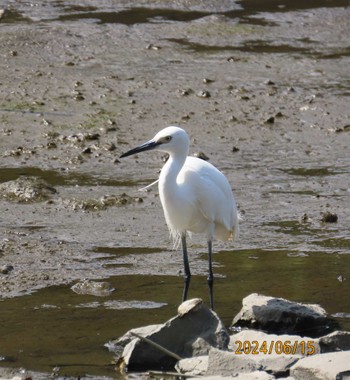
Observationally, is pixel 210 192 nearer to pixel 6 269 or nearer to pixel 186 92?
pixel 6 269

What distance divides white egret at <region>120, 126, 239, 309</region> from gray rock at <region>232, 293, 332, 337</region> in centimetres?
41

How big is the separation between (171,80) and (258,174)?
7.84ft

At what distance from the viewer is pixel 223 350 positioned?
19.3ft

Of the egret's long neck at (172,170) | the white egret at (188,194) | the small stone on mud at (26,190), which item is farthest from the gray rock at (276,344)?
the small stone on mud at (26,190)

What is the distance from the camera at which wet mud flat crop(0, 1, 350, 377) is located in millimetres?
6926

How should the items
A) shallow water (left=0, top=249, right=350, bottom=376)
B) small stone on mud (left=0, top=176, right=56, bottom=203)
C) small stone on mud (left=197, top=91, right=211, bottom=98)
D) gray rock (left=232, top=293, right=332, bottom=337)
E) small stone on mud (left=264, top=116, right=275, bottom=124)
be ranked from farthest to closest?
small stone on mud (left=197, top=91, right=211, bottom=98)
small stone on mud (left=264, top=116, right=275, bottom=124)
small stone on mud (left=0, top=176, right=56, bottom=203)
gray rock (left=232, top=293, right=332, bottom=337)
shallow water (left=0, top=249, right=350, bottom=376)

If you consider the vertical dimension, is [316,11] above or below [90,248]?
above

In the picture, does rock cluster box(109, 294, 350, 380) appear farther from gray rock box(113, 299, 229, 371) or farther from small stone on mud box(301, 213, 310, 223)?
small stone on mud box(301, 213, 310, 223)

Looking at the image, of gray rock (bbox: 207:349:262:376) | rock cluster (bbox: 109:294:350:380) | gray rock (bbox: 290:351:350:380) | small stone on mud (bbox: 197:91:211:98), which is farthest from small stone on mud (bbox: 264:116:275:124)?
gray rock (bbox: 207:349:262:376)

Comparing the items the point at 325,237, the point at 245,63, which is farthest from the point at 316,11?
the point at 325,237

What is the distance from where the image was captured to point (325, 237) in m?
A: 8.17

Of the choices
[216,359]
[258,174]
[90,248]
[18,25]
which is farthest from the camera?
[18,25]

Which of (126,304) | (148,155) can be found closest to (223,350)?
(126,304)

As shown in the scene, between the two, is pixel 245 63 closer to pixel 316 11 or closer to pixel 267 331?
pixel 316 11
